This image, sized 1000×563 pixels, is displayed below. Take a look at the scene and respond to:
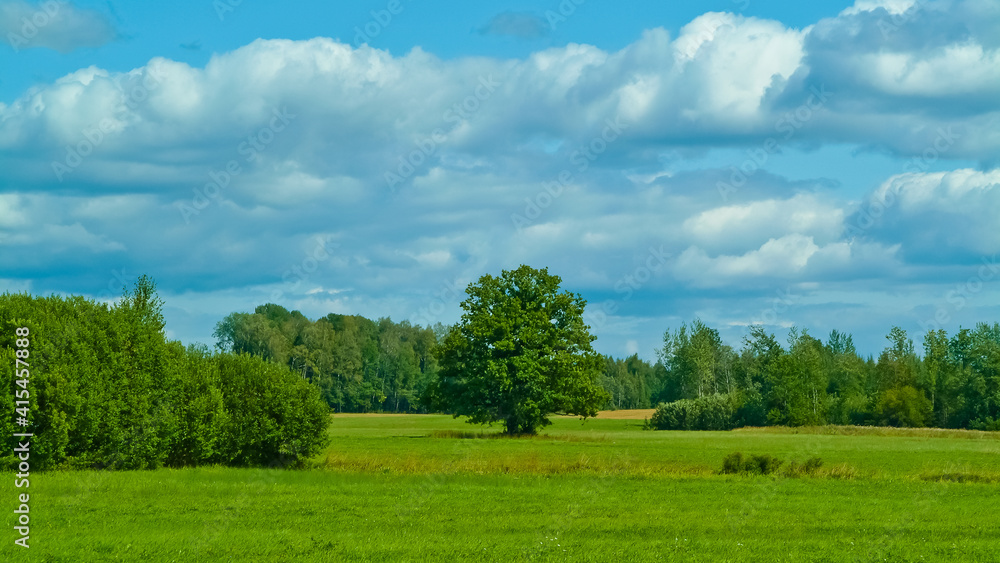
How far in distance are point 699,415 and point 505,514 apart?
4007 inches

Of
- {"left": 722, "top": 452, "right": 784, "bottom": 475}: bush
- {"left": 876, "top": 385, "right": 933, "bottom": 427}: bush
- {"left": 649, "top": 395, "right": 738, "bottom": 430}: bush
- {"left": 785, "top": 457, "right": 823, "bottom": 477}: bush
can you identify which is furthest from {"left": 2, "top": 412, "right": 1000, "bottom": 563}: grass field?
{"left": 876, "top": 385, "right": 933, "bottom": 427}: bush

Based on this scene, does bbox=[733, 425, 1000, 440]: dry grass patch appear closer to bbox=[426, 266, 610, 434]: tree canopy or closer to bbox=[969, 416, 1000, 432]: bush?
bbox=[969, 416, 1000, 432]: bush

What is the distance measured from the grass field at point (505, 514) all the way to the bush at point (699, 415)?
80.3 meters

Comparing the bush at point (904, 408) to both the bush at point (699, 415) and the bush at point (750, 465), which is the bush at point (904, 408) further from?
the bush at point (750, 465)

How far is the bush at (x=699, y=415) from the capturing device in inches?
4710

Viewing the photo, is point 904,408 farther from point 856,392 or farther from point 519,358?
point 519,358

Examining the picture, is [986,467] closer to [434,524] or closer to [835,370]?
[434,524]

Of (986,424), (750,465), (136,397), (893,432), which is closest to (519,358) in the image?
(750,465)

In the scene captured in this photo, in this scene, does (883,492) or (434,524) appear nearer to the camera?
(434,524)

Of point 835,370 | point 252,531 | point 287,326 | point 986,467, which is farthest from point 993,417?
point 287,326

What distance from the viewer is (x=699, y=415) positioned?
121 metres

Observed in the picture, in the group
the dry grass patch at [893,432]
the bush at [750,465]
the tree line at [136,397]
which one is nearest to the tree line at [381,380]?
the tree line at [136,397]

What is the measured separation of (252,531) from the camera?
20.0m

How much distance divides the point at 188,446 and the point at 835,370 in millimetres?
129982
